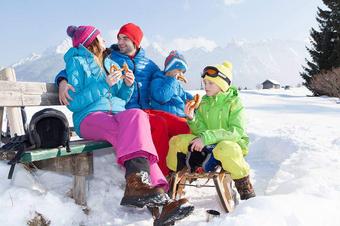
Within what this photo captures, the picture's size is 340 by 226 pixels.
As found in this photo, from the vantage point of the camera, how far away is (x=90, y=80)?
3.90m

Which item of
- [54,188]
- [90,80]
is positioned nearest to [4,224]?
[54,188]

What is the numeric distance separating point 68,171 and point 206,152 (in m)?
1.44

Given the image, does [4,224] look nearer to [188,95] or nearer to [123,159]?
[123,159]

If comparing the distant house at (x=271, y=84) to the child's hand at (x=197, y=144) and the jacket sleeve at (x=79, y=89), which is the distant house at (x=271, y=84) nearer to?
the child's hand at (x=197, y=144)

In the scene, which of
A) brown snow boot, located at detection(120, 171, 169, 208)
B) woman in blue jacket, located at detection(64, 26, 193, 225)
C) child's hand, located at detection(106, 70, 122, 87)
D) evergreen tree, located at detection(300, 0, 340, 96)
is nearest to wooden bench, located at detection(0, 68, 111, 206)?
woman in blue jacket, located at detection(64, 26, 193, 225)

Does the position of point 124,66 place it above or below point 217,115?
above

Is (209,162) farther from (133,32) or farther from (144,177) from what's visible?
(133,32)

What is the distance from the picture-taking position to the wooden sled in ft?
11.7

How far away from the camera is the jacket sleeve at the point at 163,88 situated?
457 centimetres

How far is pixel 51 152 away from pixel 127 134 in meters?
0.64

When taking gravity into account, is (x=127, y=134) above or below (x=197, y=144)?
above

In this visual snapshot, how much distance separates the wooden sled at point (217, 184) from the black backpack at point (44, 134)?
119cm

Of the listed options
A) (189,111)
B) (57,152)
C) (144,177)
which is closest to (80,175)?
(57,152)

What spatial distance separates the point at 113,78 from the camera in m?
3.93
